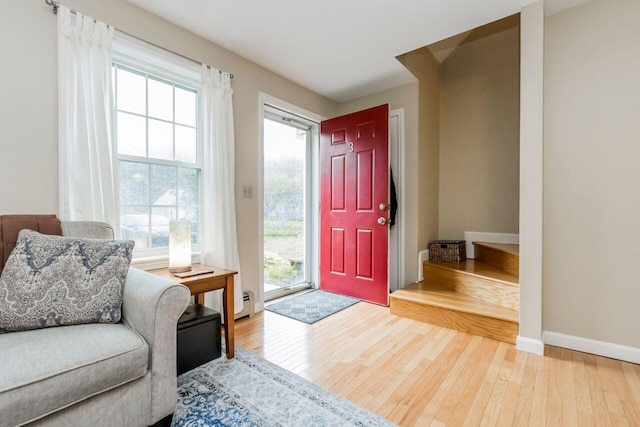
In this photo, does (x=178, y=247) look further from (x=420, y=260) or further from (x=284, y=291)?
(x=420, y=260)

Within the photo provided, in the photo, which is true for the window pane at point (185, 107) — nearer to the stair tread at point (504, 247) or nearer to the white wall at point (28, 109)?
the white wall at point (28, 109)

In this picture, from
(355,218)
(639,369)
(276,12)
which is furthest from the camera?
(355,218)

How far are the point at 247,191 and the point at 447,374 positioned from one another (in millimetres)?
2047

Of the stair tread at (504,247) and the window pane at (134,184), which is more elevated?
the window pane at (134,184)

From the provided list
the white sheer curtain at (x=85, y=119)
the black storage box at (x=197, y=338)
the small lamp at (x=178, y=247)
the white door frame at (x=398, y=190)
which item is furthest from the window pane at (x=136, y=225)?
the white door frame at (x=398, y=190)

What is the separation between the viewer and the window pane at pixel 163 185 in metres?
2.18

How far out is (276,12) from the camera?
204cm

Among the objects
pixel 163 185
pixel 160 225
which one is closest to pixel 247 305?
pixel 160 225

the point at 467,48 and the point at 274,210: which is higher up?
the point at 467,48

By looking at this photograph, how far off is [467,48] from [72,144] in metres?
3.86

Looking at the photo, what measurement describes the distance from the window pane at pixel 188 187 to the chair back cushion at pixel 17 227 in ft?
2.81

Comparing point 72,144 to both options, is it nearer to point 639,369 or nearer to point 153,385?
point 153,385

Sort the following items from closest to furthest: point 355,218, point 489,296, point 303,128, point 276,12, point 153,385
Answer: point 153,385 → point 276,12 → point 489,296 → point 355,218 → point 303,128

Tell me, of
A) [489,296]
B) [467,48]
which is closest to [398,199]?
[489,296]
